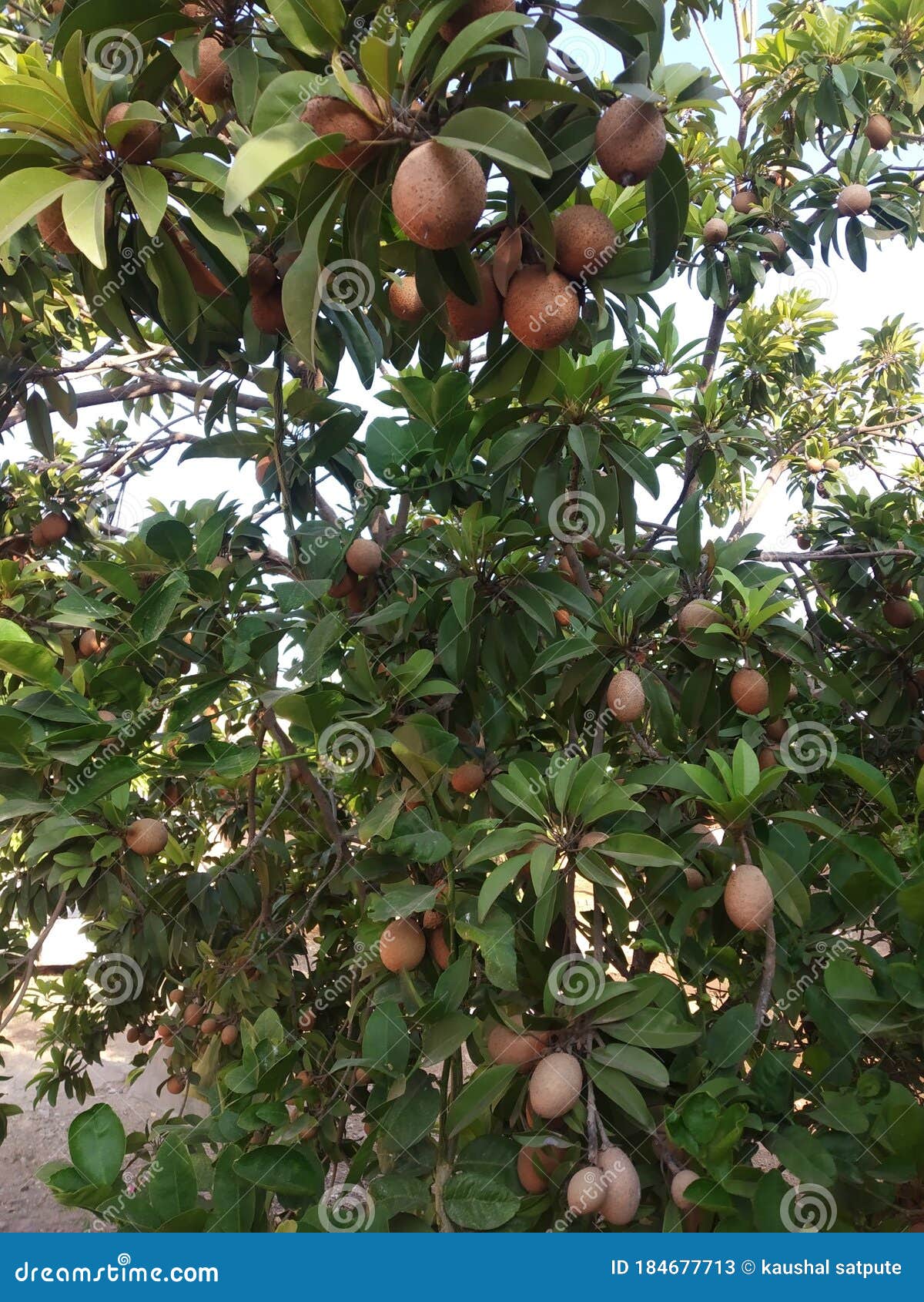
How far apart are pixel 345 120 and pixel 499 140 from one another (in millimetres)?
154

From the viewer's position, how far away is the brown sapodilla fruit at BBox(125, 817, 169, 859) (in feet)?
4.98

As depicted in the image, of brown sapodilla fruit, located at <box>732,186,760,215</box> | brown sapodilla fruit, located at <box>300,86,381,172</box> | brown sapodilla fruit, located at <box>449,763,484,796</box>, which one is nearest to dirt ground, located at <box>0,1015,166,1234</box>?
brown sapodilla fruit, located at <box>449,763,484,796</box>

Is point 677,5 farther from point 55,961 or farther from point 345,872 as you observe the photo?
point 55,961

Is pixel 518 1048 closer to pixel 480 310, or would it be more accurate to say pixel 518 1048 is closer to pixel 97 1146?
pixel 97 1146

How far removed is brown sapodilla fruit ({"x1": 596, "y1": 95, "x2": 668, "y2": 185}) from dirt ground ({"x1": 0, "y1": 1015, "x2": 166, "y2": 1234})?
124 inches

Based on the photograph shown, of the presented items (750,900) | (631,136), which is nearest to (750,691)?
(750,900)

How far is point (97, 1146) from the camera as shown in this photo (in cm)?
105

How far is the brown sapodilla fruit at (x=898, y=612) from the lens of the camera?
80.7 inches

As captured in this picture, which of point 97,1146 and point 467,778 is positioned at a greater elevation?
point 467,778

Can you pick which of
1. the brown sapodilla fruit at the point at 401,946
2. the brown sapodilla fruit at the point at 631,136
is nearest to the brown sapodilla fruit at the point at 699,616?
the brown sapodilla fruit at the point at 401,946

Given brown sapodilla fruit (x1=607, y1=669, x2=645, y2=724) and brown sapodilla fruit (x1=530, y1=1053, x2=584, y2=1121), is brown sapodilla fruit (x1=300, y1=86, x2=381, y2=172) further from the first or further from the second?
brown sapodilla fruit (x1=530, y1=1053, x2=584, y2=1121)

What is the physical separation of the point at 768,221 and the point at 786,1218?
96.5 inches

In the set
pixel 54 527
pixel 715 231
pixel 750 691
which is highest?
pixel 715 231

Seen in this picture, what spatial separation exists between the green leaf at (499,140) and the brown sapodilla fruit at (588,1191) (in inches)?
43.4
